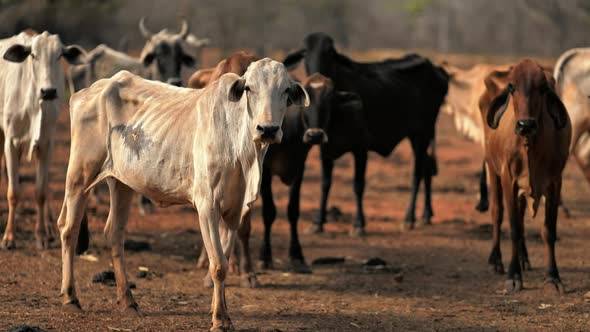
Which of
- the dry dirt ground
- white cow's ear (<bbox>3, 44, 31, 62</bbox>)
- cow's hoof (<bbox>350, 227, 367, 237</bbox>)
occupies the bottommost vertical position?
the dry dirt ground

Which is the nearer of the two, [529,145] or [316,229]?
[529,145]

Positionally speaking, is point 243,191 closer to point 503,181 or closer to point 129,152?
point 129,152

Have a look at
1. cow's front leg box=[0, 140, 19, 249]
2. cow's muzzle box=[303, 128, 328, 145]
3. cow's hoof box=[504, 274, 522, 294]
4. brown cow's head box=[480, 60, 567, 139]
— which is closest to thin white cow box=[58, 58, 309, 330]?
brown cow's head box=[480, 60, 567, 139]

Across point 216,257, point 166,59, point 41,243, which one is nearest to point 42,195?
point 41,243

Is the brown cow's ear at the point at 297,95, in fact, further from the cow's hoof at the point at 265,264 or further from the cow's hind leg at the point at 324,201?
the cow's hind leg at the point at 324,201

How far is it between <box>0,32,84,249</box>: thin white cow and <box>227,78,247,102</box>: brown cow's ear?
371cm

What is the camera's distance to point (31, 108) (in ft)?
36.4

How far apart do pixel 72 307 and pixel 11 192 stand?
314 centimetres

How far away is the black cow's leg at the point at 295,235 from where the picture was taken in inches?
429

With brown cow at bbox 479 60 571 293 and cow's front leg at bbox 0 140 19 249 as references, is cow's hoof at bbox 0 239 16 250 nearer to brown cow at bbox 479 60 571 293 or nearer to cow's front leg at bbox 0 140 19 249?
cow's front leg at bbox 0 140 19 249

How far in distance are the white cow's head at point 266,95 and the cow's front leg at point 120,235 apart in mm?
1453

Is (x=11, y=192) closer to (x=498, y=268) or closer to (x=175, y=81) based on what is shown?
(x=175, y=81)

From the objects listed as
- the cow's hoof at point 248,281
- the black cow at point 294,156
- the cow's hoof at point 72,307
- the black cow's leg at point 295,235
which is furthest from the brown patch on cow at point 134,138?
the black cow's leg at point 295,235

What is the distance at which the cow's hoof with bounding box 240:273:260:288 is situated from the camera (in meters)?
9.84
